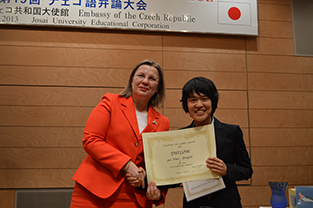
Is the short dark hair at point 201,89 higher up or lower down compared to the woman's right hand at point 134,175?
higher up

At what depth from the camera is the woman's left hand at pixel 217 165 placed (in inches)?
46.1

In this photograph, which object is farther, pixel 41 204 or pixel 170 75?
pixel 170 75

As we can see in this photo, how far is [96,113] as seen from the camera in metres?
1.39

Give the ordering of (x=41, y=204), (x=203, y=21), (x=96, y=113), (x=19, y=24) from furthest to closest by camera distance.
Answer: (x=203, y=21) < (x=19, y=24) < (x=41, y=204) < (x=96, y=113)

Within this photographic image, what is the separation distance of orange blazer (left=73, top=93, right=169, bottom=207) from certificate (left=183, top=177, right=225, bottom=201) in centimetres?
31

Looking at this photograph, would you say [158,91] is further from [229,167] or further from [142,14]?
[142,14]

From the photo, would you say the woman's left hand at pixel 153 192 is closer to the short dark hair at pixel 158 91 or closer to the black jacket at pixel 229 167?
the black jacket at pixel 229 167

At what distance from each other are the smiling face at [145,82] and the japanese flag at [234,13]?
5.97 feet

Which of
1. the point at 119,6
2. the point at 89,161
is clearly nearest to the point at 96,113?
the point at 89,161

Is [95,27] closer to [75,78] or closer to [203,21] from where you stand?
[75,78]

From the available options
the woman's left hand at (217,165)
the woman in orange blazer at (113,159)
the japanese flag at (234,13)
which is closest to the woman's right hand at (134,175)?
the woman in orange blazer at (113,159)

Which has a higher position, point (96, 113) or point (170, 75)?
point (170, 75)

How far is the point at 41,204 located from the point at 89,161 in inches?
65.0

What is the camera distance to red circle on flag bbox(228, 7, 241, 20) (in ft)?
9.81
